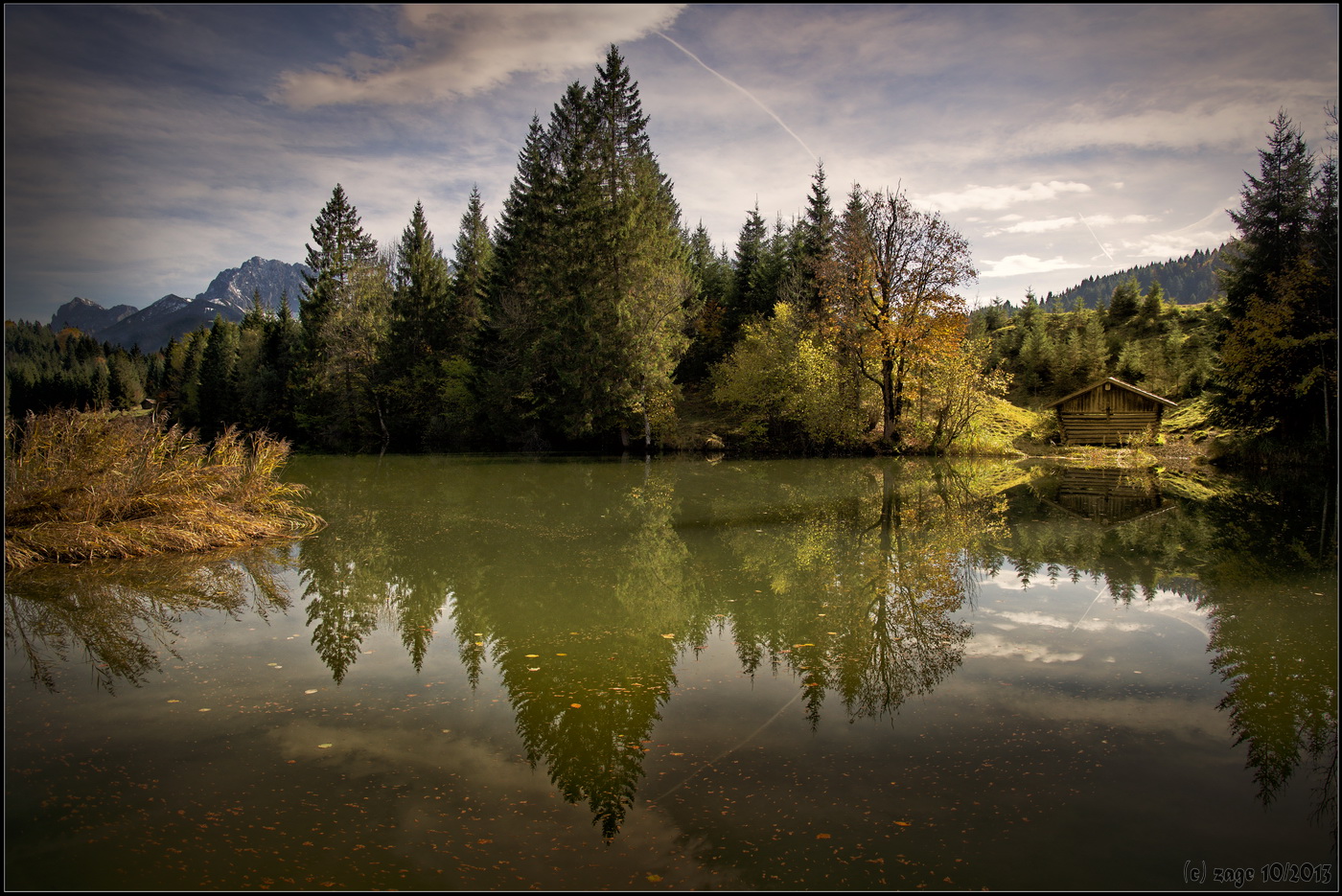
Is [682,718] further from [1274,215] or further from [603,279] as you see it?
[1274,215]

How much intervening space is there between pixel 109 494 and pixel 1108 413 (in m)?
37.3

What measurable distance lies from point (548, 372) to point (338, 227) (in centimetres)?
1894

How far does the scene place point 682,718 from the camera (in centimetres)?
546

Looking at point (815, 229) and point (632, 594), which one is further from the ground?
point (815, 229)

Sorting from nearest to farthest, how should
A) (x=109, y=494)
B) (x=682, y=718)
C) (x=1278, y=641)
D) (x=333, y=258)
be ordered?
(x=682, y=718), (x=1278, y=641), (x=109, y=494), (x=333, y=258)

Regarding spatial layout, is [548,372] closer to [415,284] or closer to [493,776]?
[415,284]

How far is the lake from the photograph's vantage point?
12.3ft

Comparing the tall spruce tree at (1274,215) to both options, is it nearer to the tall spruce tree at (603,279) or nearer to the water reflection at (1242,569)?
the water reflection at (1242,569)

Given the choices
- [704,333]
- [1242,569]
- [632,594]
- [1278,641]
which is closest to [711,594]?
[632,594]

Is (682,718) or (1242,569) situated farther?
(1242,569)

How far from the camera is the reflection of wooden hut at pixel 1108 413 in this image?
32.5 metres

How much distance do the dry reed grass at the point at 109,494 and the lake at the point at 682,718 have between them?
2.14 feet

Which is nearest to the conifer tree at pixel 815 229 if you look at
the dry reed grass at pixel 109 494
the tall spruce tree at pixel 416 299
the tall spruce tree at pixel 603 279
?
the tall spruce tree at pixel 603 279

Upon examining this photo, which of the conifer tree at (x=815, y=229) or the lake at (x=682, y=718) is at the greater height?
the conifer tree at (x=815, y=229)
